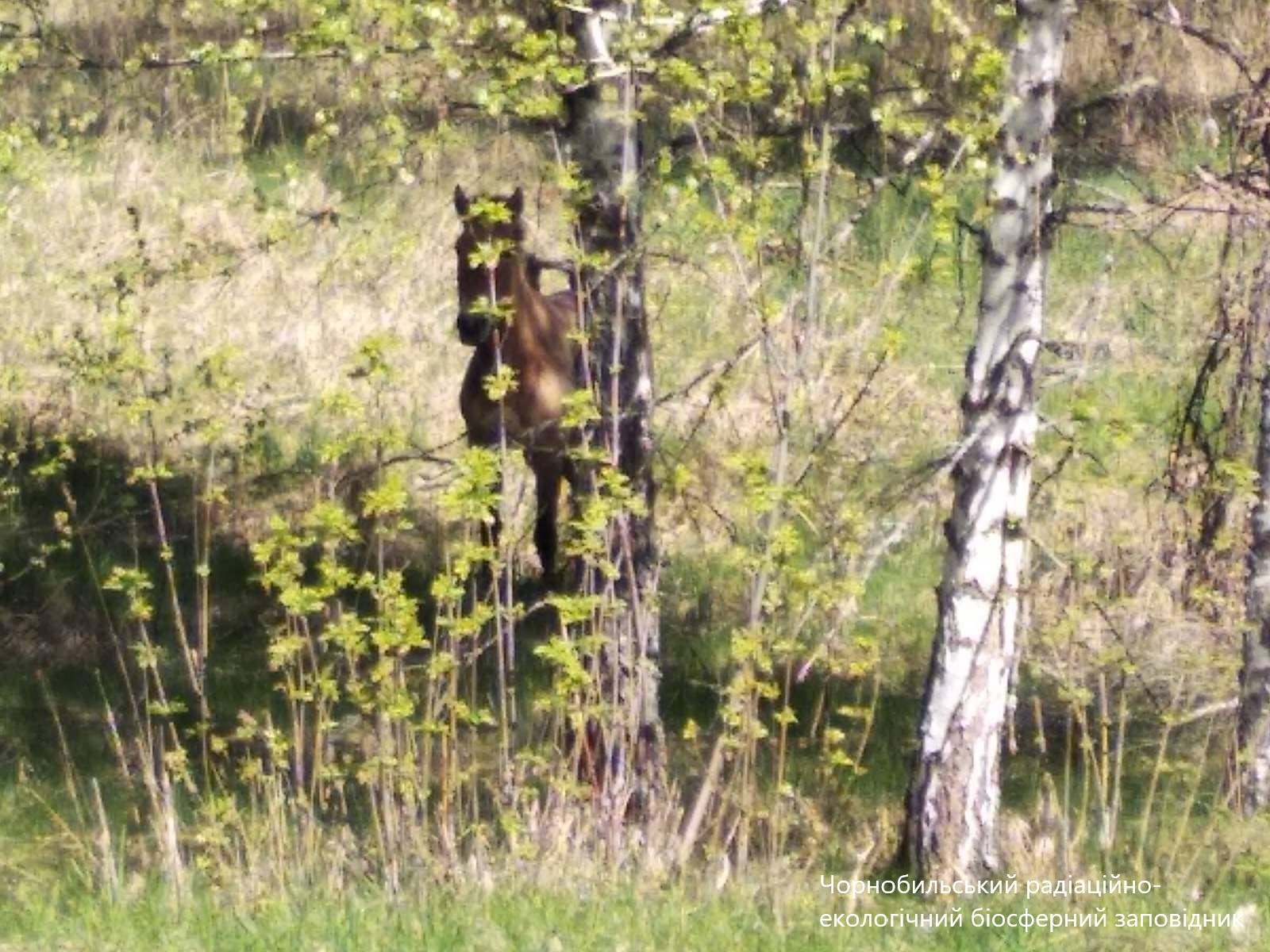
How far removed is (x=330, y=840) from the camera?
6609 mm

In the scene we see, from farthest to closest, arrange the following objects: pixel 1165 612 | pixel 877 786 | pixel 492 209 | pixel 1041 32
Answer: pixel 1165 612
pixel 877 786
pixel 1041 32
pixel 492 209

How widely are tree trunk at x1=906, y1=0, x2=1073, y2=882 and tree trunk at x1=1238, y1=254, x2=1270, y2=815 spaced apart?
1.08 m

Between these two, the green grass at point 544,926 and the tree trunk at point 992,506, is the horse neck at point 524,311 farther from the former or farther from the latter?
the green grass at point 544,926

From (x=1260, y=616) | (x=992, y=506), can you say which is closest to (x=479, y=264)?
(x=992, y=506)

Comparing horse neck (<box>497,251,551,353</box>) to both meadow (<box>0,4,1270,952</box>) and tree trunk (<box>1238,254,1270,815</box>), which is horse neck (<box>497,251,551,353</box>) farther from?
tree trunk (<box>1238,254,1270,815</box>)

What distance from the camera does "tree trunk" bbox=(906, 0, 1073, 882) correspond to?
7.12 meters

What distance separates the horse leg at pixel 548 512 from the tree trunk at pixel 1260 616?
3.49 m

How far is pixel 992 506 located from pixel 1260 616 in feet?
4.83

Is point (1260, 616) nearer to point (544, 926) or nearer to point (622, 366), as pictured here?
point (622, 366)

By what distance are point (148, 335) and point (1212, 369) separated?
6850mm

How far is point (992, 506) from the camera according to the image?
24.2ft

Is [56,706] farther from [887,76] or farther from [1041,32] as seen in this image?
[887,76]

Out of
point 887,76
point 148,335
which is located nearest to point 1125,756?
point 148,335

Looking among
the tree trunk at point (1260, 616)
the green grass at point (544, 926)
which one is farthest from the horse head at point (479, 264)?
the tree trunk at point (1260, 616)
